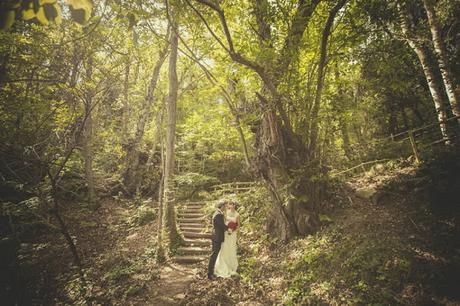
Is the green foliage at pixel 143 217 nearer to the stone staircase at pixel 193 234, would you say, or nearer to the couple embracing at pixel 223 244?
the stone staircase at pixel 193 234

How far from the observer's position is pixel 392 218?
633cm

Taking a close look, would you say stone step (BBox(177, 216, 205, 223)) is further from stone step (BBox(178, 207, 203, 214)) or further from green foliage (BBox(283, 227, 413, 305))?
green foliage (BBox(283, 227, 413, 305))

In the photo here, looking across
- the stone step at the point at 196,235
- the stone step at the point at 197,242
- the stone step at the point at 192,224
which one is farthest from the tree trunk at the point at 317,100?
the stone step at the point at 192,224

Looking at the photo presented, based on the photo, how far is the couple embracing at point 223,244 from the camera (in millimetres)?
6961

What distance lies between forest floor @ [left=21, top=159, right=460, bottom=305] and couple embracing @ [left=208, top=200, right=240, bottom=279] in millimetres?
359

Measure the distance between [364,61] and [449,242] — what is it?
17.5ft

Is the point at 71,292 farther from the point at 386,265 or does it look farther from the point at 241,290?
the point at 386,265

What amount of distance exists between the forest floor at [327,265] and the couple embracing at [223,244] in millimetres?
359

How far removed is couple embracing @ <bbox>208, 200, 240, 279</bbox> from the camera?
22.8ft

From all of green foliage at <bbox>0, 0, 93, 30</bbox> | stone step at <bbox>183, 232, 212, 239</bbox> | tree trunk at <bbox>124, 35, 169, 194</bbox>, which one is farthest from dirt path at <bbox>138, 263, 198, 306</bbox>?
tree trunk at <bbox>124, 35, 169, 194</bbox>

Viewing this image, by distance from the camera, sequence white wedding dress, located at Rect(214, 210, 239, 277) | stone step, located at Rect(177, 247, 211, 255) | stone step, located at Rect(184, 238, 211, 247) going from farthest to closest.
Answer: stone step, located at Rect(184, 238, 211, 247)
stone step, located at Rect(177, 247, 211, 255)
white wedding dress, located at Rect(214, 210, 239, 277)

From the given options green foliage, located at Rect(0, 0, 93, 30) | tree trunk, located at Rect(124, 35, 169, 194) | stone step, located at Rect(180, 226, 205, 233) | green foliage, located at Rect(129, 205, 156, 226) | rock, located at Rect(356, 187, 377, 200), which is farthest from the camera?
tree trunk, located at Rect(124, 35, 169, 194)

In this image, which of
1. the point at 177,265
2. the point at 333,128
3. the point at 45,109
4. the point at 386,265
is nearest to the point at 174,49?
the point at 45,109

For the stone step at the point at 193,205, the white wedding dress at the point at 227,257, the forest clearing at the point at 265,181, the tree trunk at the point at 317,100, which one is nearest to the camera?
the forest clearing at the point at 265,181
